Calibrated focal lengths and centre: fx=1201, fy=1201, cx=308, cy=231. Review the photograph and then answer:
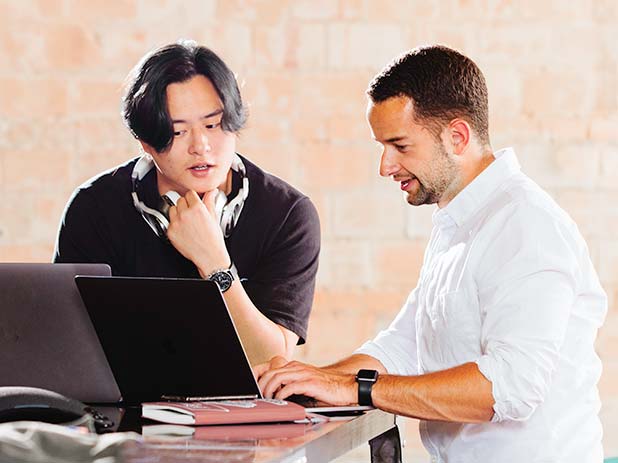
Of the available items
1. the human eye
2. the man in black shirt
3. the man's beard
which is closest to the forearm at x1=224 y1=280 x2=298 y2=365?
the man in black shirt

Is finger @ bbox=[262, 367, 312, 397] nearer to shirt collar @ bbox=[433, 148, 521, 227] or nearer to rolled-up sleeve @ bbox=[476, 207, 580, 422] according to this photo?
rolled-up sleeve @ bbox=[476, 207, 580, 422]

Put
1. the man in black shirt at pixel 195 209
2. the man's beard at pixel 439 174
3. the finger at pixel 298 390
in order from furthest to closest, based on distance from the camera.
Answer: the man in black shirt at pixel 195 209 < the man's beard at pixel 439 174 < the finger at pixel 298 390

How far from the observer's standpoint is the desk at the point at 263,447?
146 cm

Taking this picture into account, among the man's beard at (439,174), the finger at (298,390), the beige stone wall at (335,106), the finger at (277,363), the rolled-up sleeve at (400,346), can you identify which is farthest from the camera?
the beige stone wall at (335,106)

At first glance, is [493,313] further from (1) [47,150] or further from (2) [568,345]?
(1) [47,150]

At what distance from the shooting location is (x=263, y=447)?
1543 millimetres

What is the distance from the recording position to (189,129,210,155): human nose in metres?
2.60

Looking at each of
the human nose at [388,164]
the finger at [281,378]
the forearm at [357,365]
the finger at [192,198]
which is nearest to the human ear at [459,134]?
the human nose at [388,164]

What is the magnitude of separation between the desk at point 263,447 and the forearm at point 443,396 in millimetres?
92

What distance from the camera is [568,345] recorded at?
6.88 feet

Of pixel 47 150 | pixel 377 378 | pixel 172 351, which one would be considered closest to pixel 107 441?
pixel 172 351

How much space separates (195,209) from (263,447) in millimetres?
1148

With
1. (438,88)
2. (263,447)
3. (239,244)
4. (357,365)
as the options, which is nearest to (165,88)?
(239,244)

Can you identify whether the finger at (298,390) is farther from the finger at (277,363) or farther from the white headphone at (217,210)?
the white headphone at (217,210)
